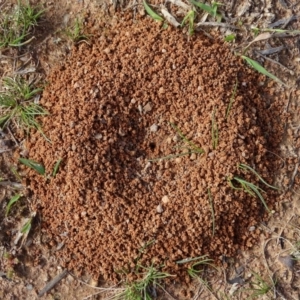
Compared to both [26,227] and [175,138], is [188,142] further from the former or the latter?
[26,227]

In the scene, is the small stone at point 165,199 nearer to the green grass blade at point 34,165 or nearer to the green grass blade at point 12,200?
the green grass blade at point 34,165

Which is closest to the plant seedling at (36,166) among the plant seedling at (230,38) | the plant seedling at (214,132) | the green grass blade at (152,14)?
the plant seedling at (214,132)

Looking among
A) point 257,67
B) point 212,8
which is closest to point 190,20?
point 212,8

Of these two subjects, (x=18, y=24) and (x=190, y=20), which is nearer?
(x=190, y=20)

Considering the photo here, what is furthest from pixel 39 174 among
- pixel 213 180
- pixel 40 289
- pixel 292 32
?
pixel 292 32

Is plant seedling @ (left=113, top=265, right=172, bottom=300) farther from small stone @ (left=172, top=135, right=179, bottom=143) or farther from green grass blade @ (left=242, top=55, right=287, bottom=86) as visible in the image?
green grass blade @ (left=242, top=55, right=287, bottom=86)
